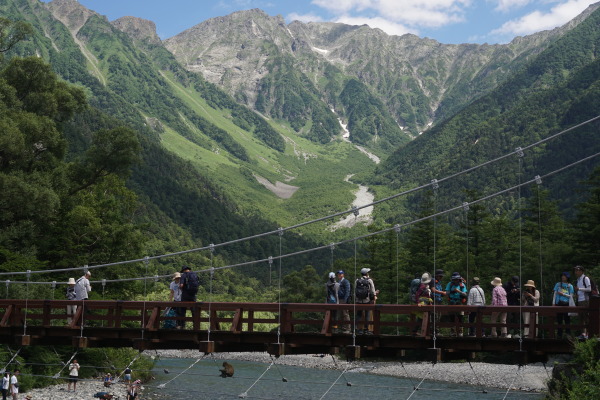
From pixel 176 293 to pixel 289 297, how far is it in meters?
55.5

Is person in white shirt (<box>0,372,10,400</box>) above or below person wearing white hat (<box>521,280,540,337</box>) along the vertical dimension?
below

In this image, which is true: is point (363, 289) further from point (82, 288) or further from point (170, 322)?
point (82, 288)

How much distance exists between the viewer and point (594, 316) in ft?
53.0

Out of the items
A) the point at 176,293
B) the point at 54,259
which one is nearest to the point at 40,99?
the point at 54,259

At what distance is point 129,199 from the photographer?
168 ft

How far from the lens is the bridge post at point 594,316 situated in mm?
15977

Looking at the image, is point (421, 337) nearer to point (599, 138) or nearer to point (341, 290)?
point (341, 290)

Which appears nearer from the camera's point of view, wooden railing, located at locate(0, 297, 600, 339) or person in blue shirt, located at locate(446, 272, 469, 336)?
wooden railing, located at locate(0, 297, 600, 339)

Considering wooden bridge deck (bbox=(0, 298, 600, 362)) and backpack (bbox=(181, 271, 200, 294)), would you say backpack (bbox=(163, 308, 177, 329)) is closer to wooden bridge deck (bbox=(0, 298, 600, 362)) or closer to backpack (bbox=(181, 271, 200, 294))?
wooden bridge deck (bbox=(0, 298, 600, 362))

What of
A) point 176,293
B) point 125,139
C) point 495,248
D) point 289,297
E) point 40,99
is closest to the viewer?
point 176,293

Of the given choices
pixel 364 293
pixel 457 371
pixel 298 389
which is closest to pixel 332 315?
pixel 364 293

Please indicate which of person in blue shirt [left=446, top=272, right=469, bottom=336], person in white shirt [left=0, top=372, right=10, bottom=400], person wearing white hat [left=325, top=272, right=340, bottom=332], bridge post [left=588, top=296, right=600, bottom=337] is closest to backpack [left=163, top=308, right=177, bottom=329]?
person wearing white hat [left=325, top=272, right=340, bottom=332]

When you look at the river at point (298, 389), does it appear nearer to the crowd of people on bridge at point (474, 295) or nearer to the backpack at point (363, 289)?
the crowd of people on bridge at point (474, 295)

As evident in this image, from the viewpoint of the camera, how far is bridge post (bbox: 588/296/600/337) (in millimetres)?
15977
